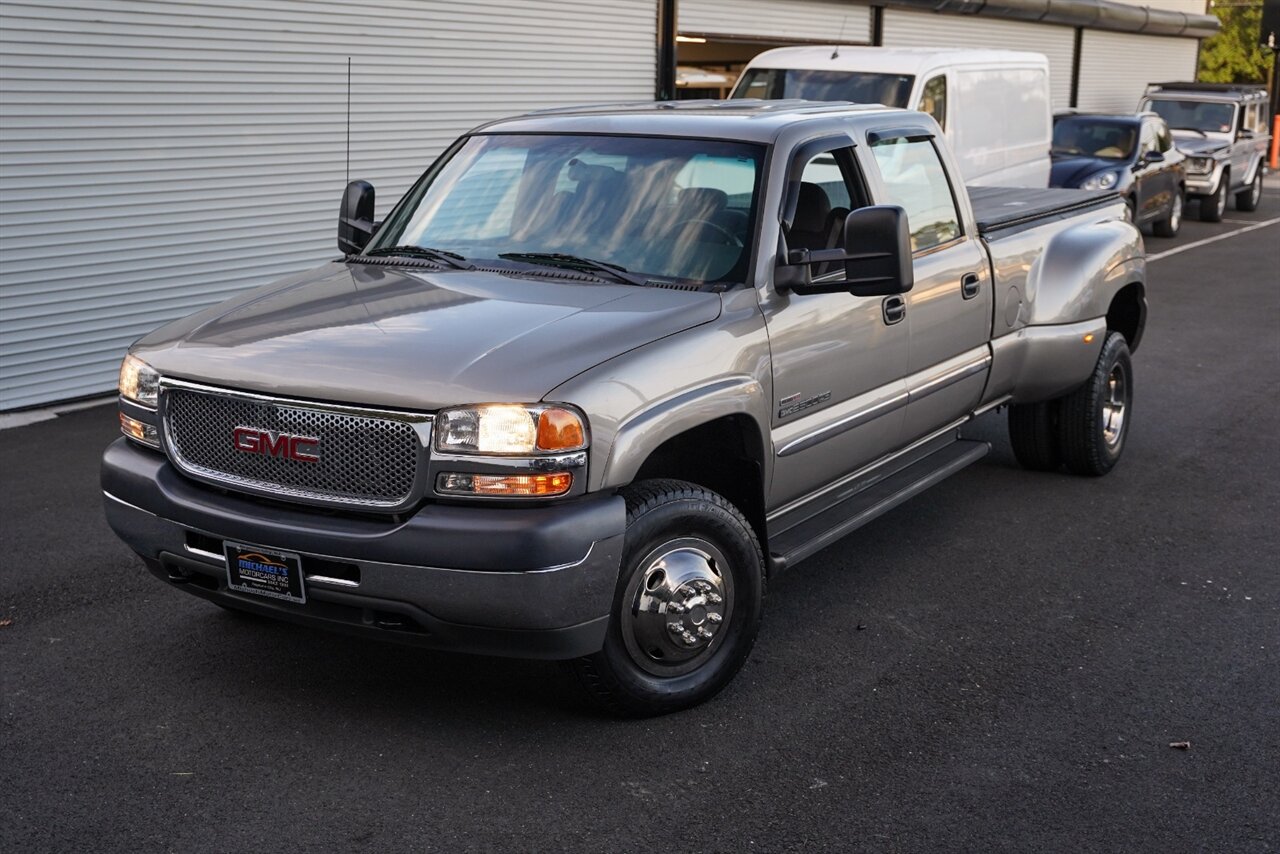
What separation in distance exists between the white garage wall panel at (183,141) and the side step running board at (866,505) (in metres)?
6.20

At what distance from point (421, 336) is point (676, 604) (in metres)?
1.13

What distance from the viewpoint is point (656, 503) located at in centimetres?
435

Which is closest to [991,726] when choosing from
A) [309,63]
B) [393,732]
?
[393,732]

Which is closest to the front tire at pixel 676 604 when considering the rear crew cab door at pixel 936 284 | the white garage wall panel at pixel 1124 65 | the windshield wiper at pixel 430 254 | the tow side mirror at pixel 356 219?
the windshield wiper at pixel 430 254

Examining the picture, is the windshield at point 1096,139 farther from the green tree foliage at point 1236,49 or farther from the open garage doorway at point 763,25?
the green tree foliage at point 1236,49

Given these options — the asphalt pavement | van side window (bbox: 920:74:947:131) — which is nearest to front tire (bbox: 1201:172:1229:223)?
van side window (bbox: 920:74:947:131)

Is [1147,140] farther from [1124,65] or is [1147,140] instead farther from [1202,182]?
[1124,65]

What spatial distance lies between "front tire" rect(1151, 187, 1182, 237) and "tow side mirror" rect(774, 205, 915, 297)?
16.4 metres

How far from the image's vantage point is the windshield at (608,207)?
16.5 ft

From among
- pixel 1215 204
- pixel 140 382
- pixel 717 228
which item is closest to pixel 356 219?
pixel 140 382

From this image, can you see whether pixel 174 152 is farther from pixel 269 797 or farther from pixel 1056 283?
pixel 269 797

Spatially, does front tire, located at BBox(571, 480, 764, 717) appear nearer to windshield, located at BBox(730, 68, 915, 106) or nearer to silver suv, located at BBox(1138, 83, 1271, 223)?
windshield, located at BBox(730, 68, 915, 106)

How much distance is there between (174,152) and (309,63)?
5.28ft

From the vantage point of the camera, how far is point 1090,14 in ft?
89.3
